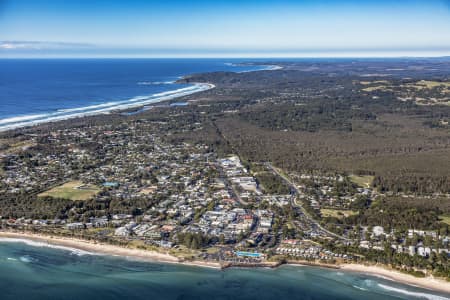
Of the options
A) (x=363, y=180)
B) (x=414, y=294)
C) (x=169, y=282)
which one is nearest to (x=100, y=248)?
(x=169, y=282)

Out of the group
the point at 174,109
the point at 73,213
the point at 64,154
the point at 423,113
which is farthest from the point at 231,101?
the point at 73,213

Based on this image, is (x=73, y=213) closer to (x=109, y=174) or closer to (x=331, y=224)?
(x=109, y=174)

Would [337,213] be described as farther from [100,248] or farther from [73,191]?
[73,191]

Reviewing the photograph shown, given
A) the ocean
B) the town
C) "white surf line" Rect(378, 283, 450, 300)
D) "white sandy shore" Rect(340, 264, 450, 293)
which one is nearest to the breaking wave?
the ocean

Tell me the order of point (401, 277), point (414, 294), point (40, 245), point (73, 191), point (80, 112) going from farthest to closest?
1. point (80, 112)
2. point (73, 191)
3. point (40, 245)
4. point (401, 277)
5. point (414, 294)

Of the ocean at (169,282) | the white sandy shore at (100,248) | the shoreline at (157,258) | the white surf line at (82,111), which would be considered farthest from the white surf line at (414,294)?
the white surf line at (82,111)

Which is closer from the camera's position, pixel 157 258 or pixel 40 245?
pixel 157 258
